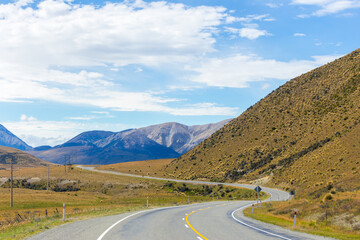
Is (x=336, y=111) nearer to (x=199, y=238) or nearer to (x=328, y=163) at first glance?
(x=328, y=163)

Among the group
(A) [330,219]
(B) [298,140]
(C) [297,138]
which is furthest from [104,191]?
(A) [330,219]

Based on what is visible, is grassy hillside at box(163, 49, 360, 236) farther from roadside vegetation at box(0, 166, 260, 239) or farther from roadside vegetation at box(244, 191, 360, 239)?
roadside vegetation at box(244, 191, 360, 239)

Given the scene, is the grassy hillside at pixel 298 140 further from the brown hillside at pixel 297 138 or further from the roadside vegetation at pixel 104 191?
the roadside vegetation at pixel 104 191

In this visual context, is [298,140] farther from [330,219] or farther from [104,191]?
[330,219]

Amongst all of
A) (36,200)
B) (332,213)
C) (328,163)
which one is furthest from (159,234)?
(328,163)


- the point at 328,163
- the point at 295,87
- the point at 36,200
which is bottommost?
the point at 36,200

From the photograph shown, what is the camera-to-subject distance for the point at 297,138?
86375mm

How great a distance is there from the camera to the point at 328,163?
63.0 m

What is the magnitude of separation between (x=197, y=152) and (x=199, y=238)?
102 meters

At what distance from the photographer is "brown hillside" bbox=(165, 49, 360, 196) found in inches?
2544

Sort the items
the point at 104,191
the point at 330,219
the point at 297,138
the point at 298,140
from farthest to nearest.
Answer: the point at 297,138
the point at 298,140
the point at 104,191
the point at 330,219

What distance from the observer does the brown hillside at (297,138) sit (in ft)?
212

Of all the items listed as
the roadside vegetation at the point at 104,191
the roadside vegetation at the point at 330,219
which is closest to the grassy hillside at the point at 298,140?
the roadside vegetation at the point at 104,191

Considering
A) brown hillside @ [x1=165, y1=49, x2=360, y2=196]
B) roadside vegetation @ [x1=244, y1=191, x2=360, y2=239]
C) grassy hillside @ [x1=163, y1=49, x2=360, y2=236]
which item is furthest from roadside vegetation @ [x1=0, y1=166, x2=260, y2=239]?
roadside vegetation @ [x1=244, y1=191, x2=360, y2=239]
